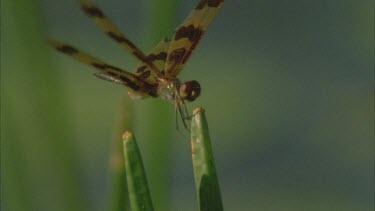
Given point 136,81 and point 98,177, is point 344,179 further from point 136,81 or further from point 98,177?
point 136,81

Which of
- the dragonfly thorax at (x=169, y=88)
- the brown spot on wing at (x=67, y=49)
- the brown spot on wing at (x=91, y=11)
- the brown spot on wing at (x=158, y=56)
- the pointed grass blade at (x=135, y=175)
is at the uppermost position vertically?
the brown spot on wing at (x=91, y=11)

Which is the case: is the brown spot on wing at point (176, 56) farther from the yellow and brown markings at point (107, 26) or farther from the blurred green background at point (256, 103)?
the blurred green background at point (256, 103)

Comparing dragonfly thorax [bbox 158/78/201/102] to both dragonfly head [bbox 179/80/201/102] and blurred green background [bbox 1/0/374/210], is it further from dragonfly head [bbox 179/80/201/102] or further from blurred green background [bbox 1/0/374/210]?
blurred green background [bbox 1/0/374/210]

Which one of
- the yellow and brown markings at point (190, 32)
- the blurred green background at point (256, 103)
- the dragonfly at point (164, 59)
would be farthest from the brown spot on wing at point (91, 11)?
the blurred green background at point (256, 103)

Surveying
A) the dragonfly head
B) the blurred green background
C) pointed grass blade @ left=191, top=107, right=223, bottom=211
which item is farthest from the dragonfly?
the blurred green background

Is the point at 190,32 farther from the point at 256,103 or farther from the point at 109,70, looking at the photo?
the point at 256,103

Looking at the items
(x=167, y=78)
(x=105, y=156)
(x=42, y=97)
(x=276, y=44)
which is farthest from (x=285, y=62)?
(x=167, y=78)
